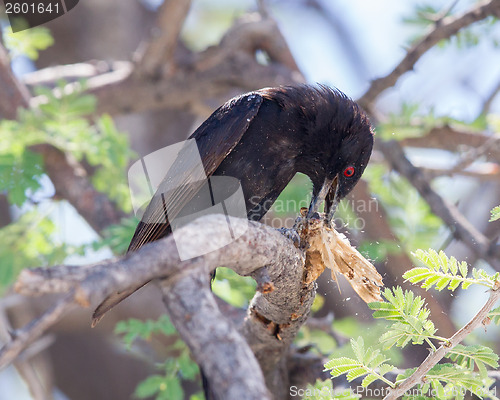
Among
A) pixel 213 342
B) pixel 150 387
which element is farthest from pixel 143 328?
pixel 213 342

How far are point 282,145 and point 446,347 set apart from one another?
1.82m

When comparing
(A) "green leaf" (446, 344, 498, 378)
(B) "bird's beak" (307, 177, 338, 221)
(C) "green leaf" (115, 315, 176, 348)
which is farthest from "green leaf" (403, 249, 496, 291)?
(C) "green leaf" (115, 315, 176, 348)

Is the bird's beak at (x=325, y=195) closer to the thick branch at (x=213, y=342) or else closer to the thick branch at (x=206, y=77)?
the thick branch at (x=213, y=342)

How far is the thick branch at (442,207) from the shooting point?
4.25 metres

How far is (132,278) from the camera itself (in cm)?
172

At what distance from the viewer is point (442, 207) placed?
477 cm

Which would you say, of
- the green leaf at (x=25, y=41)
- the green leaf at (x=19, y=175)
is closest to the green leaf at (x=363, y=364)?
the green leaf at (x=19, y=175)

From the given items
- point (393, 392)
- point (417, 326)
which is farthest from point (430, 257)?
point (393, 392)

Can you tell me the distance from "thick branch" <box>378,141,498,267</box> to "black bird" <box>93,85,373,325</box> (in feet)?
3.81

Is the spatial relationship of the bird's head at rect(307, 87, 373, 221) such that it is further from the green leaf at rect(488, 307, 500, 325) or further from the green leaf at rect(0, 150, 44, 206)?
the green leaf at rect(0, 150, 44, 206)

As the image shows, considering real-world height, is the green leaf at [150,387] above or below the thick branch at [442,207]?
below

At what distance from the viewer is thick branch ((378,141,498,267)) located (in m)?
4.25

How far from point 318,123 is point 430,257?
1656 millimetres

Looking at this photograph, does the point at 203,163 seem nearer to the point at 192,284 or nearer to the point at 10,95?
the point at 192,284
